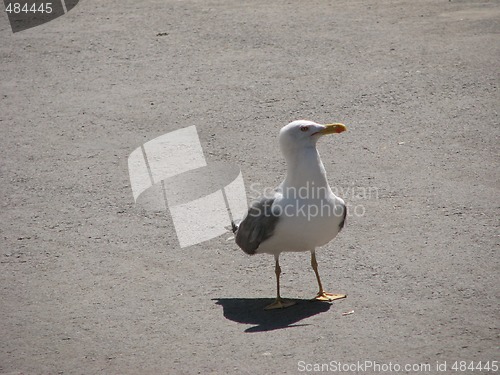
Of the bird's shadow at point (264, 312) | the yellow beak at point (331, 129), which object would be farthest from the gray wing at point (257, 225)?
the yellow beak at point (331, 129)

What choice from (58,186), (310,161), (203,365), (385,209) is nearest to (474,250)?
(385,209)

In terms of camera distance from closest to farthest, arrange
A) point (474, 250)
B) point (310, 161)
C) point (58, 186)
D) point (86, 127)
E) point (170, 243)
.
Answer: point (310, 161)
point (474, 250)
point (170, 243)
point (58, 186)
point (86, 127)

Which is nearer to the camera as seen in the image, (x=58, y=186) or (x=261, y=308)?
(x=261, y=308)

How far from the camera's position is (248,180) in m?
8.69

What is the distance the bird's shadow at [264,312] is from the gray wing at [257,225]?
15.0 inches

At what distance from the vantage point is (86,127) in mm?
10258

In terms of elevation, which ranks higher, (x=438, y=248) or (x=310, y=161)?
(x=310, y=161)

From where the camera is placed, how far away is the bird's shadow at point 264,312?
623 cm

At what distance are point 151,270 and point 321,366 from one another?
6.74 ft

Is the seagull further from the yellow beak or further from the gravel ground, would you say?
the gravel ground

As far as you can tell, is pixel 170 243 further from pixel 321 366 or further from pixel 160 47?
pixel 160 47

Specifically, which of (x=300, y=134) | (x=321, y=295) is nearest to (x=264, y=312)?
(x=321, y=295)

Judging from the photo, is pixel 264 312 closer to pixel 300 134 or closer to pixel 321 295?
pixel 321 295

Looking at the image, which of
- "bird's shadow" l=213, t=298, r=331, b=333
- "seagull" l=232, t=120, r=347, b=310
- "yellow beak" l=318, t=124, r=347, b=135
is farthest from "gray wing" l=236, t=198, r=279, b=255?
"yellow beak" l=318, t=124, r=347, b=135
